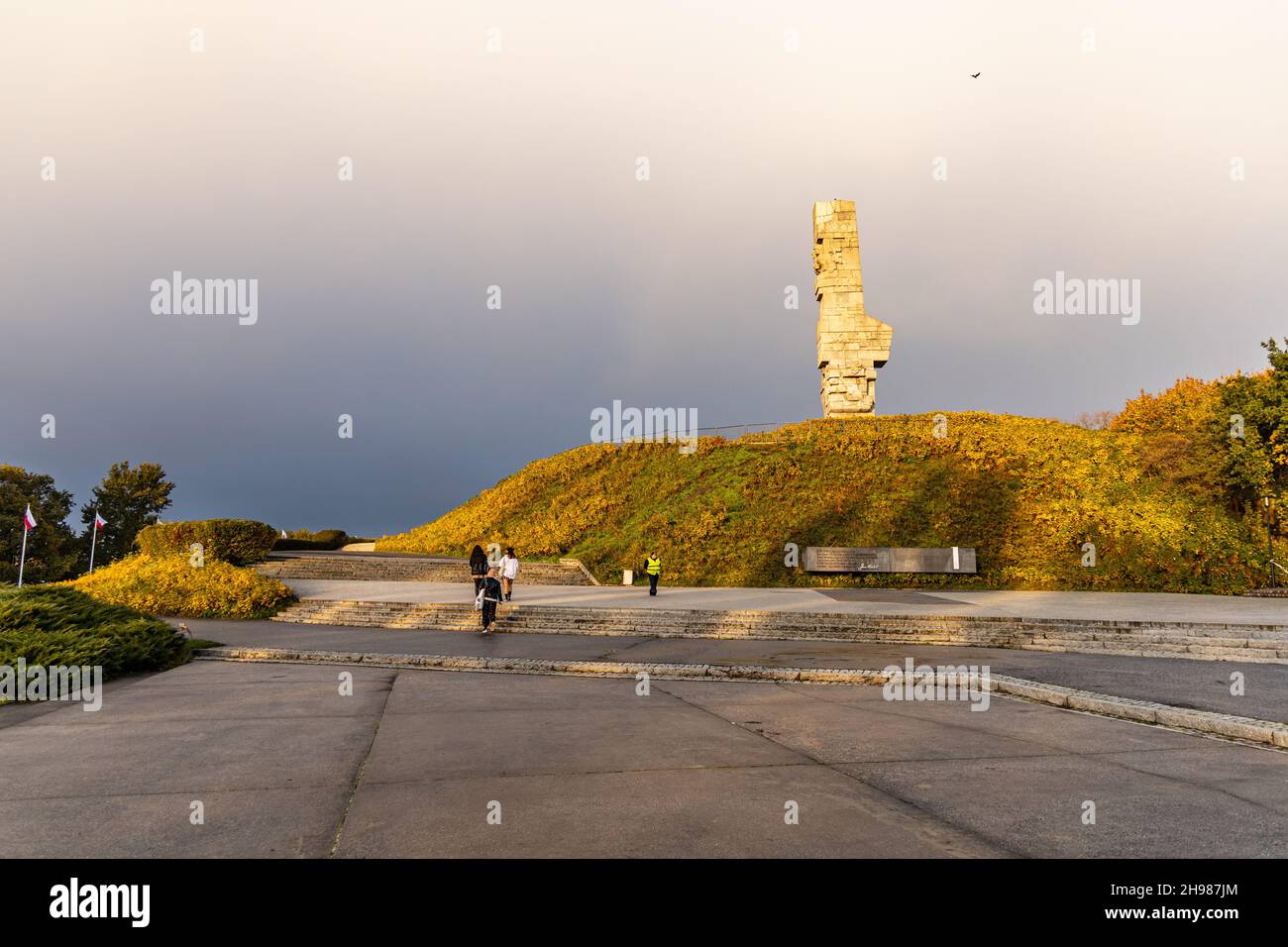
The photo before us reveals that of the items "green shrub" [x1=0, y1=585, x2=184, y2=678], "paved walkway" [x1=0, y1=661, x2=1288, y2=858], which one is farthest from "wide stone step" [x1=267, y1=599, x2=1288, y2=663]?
"paved walkway" [x1=0, y1=661, x2=1288, y2=858]

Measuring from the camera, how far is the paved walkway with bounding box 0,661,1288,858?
368 cm

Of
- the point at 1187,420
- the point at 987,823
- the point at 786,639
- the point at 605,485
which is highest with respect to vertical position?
the point at 1187,420

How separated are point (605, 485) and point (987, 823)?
29.6 meters

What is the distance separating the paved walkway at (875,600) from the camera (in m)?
15.0

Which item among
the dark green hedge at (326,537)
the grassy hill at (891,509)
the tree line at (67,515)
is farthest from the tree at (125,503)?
the grassy hill at (891,509)

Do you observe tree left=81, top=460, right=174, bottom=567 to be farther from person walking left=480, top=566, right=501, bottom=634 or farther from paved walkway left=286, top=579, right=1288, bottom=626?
person walking left=480, top=566, right=501, bottom=634

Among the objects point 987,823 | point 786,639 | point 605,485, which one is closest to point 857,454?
point 605,485

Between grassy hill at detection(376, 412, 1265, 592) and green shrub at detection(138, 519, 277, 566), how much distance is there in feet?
31.7

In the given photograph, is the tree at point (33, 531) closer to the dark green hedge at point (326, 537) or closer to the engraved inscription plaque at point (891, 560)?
the dark green hedge at point (326, 537)

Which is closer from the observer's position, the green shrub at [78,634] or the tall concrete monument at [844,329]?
the green shrub at [78,634]

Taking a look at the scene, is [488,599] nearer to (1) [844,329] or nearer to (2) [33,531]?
(1) [844,329]

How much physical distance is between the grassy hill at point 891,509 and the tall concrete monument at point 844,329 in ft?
4.83
